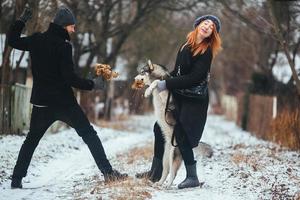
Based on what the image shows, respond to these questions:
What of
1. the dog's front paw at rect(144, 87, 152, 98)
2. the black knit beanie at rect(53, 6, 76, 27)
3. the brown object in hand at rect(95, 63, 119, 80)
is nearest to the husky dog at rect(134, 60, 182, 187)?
the dog's front paw at rect(144, 87, 152, 98)

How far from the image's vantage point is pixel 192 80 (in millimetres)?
7227

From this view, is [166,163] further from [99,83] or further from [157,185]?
[99,83]

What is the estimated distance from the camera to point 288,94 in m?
20.0

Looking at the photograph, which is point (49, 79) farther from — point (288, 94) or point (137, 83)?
point (288, 94)

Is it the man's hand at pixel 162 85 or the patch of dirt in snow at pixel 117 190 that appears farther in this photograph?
the man's hand at pixel 162 85

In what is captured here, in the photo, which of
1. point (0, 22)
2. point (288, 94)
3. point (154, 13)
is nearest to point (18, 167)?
point (0, 22)

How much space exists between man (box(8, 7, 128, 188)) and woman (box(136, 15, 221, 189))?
95 cm

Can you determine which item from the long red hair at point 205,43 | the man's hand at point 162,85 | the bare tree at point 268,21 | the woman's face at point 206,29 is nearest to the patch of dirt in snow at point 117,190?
the man's hand at point 162,85

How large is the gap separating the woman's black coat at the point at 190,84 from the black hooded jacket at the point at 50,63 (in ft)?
3.48

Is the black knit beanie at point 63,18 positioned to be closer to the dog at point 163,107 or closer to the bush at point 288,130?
the dog at point 163,107

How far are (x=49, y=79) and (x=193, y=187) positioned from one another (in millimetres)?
2076

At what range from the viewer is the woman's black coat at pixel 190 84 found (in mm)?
7250

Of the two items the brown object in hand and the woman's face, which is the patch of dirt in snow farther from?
the woman's face

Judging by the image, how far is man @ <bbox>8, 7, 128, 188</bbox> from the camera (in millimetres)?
7379
